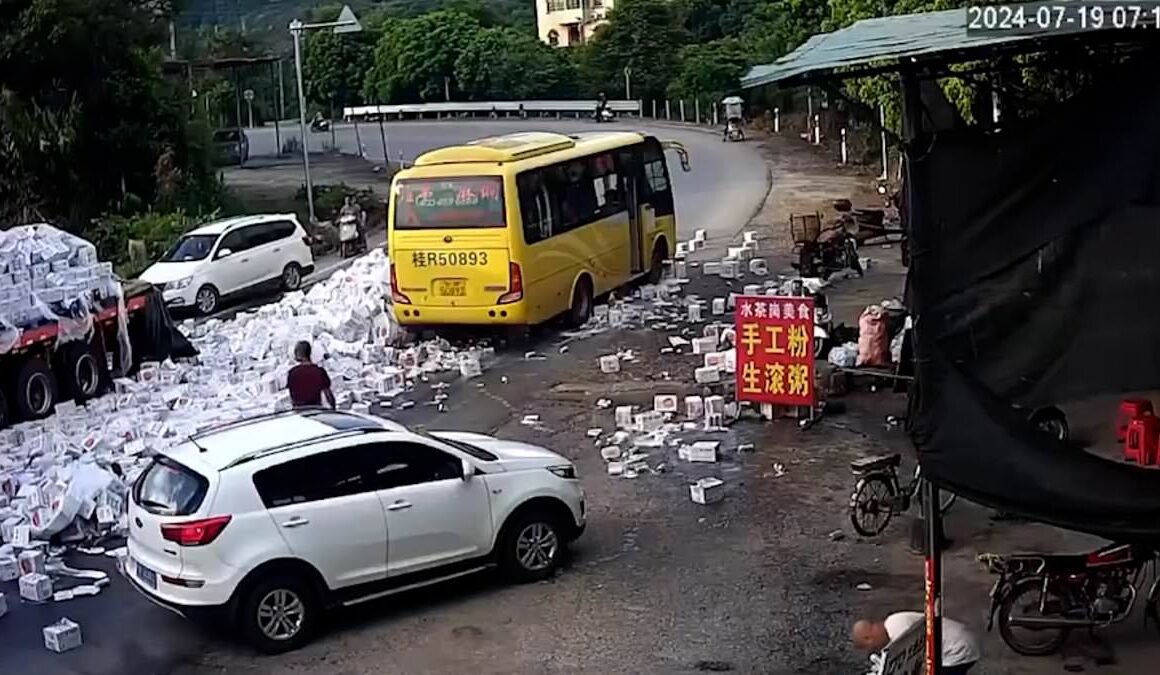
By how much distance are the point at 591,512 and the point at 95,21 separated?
27.9 meters

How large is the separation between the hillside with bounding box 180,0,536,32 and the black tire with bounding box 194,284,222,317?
2298 inches

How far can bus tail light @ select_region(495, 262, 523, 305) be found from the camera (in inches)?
812

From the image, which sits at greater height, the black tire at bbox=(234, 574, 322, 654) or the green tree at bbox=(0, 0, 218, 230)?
the green tree at bbox=(0, 0, 218, 230)

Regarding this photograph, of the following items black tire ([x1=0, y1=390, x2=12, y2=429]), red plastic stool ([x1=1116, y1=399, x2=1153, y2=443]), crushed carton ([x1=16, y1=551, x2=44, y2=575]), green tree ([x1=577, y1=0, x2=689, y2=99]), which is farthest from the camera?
green tree ([x1=577, y1=0, x2=689, y2=99])

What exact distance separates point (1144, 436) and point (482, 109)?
58000 mm

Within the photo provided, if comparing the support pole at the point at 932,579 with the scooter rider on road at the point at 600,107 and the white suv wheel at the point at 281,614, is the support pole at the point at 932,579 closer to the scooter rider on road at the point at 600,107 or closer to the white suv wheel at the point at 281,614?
the white suv wheel at the point at 281,614

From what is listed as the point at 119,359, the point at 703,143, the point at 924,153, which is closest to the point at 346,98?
the point at 703,143

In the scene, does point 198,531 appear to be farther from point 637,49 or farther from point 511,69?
point 511,69

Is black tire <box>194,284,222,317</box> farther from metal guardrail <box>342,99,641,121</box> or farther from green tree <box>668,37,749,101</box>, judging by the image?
metal guardrail <box>342,99,641,121</box>

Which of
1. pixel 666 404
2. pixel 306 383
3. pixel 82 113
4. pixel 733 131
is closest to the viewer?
pixel 306 383

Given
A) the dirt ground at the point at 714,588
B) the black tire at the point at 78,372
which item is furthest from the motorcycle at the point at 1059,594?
the black tire at the point at 78,372

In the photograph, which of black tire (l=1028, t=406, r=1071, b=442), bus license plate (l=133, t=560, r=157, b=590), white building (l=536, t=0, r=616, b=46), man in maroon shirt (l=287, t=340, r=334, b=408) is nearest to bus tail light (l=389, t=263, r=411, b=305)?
man in maroon shirt (l=287, t=340, r=334, b=408)

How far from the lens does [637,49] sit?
65.2 m
